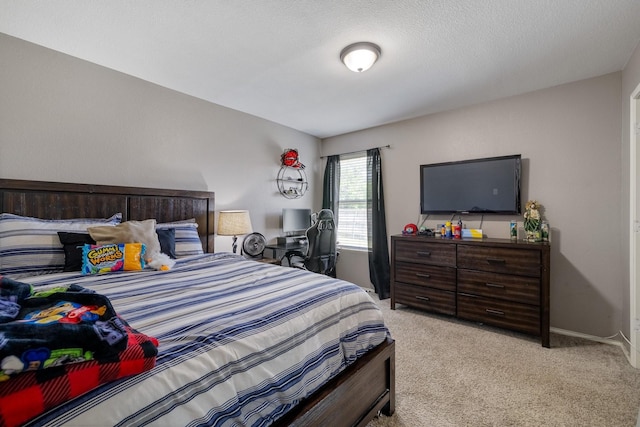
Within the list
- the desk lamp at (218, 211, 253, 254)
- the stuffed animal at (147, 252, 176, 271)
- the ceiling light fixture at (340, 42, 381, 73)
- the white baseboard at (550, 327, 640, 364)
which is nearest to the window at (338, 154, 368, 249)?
the desk lamp at (218, 211, 253, 254)

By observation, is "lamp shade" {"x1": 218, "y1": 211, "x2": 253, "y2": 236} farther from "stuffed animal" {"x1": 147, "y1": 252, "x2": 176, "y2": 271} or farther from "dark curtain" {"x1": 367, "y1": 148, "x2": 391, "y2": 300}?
"dark curtain" {"x1": 367, "y1": 148, "x2": 391, "y2": 300}

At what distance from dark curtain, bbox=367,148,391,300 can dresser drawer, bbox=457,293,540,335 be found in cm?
112

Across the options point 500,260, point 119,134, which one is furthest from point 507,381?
point 119,134

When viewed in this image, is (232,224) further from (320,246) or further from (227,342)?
(227,342)

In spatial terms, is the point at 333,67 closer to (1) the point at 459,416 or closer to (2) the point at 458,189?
(2) the point at 458,189

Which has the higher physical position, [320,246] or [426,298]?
[320,246]

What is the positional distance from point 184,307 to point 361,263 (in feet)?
10.6

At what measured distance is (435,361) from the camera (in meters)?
2.22

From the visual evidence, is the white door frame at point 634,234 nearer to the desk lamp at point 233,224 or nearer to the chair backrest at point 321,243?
the chair backrest at point 321,243

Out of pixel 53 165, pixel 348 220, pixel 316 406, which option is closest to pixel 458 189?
pixel 348 220

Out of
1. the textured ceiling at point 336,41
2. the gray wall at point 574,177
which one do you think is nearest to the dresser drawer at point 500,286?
the gray wall at point 574,177

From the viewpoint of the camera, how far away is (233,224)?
3061mm

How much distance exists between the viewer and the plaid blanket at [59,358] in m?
0.60

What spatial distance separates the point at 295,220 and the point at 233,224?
3.75ft
